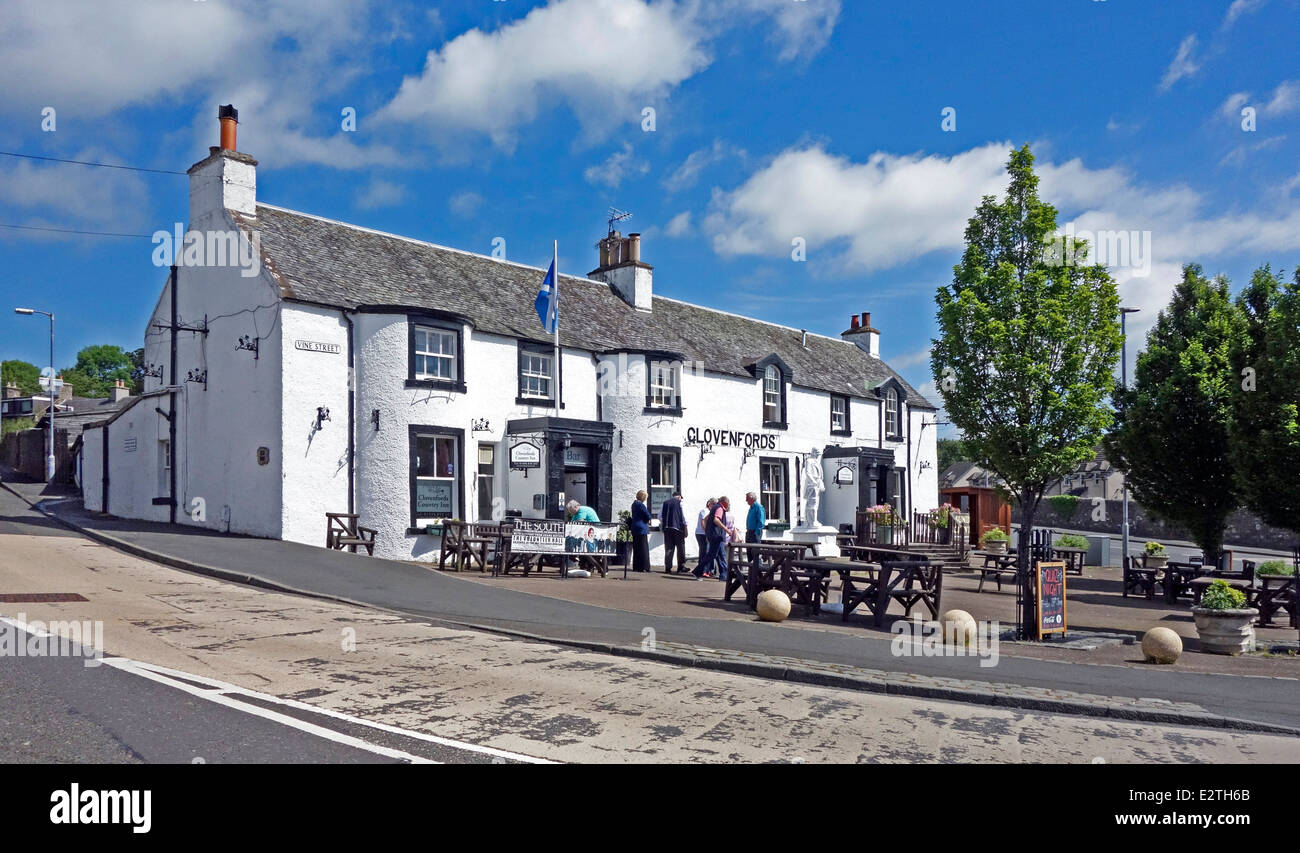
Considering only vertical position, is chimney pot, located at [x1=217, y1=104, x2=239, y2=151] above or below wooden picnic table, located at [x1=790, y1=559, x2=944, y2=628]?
above

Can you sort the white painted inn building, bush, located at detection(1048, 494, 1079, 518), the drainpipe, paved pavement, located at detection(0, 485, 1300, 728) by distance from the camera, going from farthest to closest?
bush, located at detection(1048, 494, 1079, 518), the drainpipe, the white painted inn building, paved pavement, located at detection(0, 485, 1300, 728)

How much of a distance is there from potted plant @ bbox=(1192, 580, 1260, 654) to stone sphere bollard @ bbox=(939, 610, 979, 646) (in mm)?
2947

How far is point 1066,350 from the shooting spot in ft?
46.5

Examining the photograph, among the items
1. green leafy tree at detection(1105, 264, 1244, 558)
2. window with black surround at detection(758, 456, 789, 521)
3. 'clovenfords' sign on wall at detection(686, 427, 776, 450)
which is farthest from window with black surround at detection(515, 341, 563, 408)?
green leafy tree at detection(1105, 264, 1244, 558)

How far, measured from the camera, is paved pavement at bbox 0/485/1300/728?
907 centimetres

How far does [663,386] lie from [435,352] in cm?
712

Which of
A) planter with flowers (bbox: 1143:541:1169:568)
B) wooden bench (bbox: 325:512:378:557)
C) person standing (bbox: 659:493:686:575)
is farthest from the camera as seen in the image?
planter with flowers (bbox: 1143:541:1169:568)

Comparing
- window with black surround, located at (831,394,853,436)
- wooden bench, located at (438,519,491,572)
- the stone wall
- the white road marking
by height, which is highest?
window with black surround, located at (831,394,853,436)

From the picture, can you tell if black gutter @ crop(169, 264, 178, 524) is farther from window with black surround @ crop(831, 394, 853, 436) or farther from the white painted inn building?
window with black surround @ crop(831, 394, 853, 436)

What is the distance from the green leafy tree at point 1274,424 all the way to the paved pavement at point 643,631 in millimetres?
6094

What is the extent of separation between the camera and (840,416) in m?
32.7

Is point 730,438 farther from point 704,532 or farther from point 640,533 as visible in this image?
point 640,533

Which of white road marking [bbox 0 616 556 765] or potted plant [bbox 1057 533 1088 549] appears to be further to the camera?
potted plant [bbox 1057 533 1088 549]

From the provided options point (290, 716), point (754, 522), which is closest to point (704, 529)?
point (754, 522)
